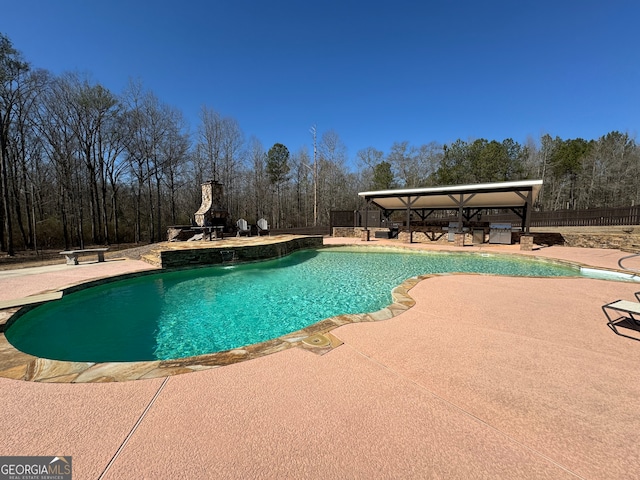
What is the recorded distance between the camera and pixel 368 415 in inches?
76.8

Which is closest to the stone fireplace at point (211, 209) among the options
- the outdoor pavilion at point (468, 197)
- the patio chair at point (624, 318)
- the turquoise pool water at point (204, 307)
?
the turquoise pool water at point (204, 307)

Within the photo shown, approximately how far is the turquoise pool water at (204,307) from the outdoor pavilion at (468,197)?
3.95 meters

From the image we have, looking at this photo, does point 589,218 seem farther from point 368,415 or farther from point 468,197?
point 368,415

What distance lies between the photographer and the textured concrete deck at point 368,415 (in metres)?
1.54

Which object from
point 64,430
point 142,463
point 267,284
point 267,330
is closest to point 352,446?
point 142,463

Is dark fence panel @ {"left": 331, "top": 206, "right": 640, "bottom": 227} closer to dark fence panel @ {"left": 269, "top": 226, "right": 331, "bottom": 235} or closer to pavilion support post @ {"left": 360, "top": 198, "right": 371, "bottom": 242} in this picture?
dark fence panel @ {"left": 269, "top": 226, "right": 331, "bottom": 235}

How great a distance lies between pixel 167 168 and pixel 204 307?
18521 mm

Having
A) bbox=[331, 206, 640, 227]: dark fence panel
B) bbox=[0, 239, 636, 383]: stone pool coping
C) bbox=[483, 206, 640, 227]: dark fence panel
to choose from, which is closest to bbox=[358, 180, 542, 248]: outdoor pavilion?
bbox=[331, 206, 640, 227]: dark fence panel

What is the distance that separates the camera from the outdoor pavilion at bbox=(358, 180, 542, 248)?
11875mm

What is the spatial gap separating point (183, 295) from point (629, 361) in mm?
7532

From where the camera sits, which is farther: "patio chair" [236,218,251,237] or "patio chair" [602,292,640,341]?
"patio chair" [236,218,251,237]

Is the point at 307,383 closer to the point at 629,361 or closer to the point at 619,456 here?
the point at 619,456

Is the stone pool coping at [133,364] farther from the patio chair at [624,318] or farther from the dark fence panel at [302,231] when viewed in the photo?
the dark fence panel at [302,231]

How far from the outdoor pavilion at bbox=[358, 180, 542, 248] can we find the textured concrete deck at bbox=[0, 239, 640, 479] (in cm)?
Result: 1056
